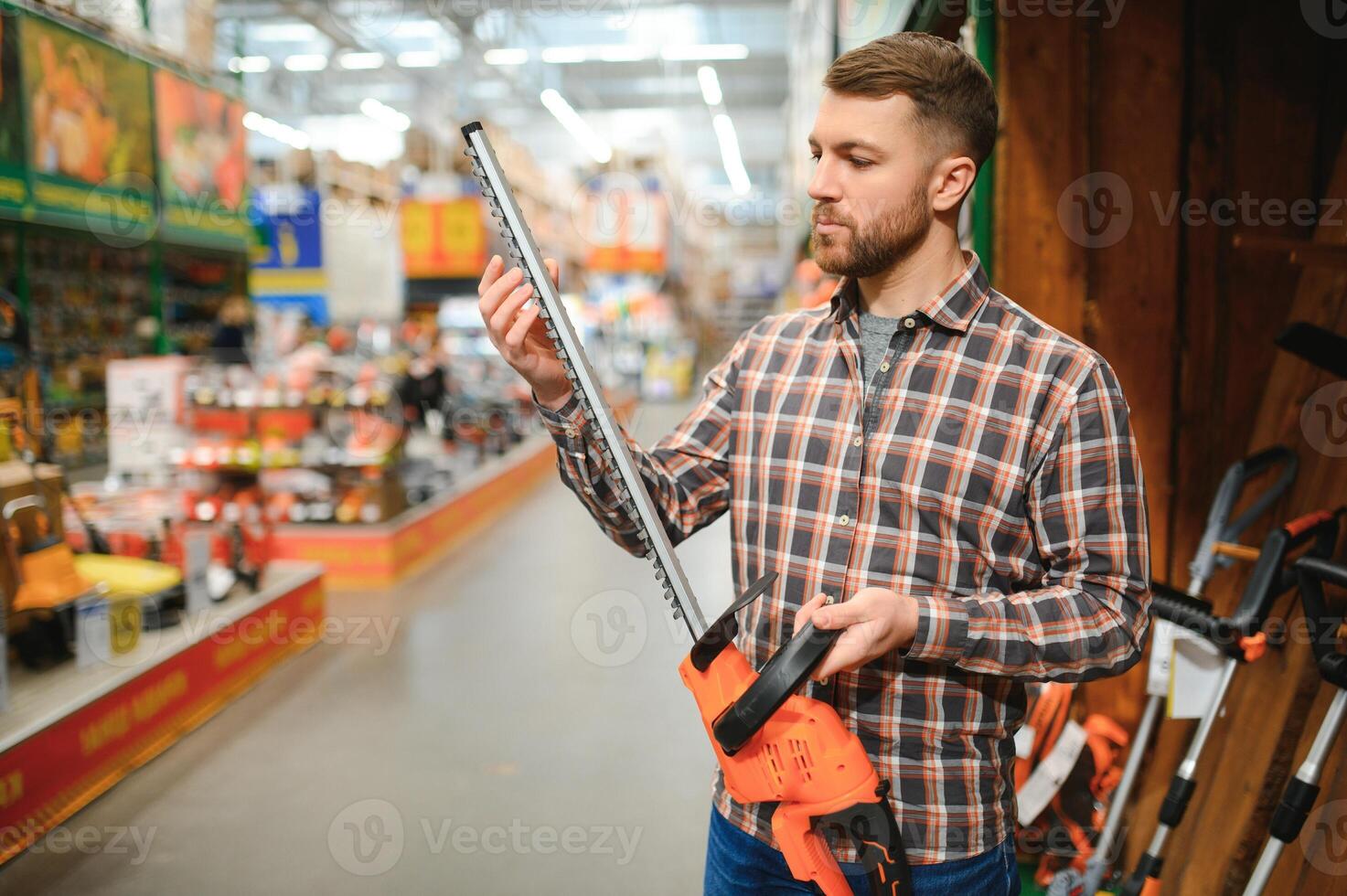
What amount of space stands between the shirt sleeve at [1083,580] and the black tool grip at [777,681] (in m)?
0.17

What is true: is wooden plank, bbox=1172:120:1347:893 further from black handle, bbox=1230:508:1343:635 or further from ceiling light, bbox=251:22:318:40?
ceiling light, bbox=251:22:318:40

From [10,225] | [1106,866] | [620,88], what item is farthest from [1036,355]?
[620,88]

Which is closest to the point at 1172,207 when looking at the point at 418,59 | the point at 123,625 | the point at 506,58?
the point at 123,625

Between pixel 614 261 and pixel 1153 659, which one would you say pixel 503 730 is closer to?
pixel 1153 659

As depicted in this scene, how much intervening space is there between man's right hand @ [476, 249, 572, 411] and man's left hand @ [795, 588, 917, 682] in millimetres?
543

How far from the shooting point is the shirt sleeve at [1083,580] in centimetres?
132

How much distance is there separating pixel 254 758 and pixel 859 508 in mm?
3434

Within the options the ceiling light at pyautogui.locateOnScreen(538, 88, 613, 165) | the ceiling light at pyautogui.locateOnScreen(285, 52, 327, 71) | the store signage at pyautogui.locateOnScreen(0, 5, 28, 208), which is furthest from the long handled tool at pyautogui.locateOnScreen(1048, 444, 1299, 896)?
the ceiling light at pyautogui.locateOnScreen(285, 52, 327, 71)

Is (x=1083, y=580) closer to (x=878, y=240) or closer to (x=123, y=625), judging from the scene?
(x=878, y=240)

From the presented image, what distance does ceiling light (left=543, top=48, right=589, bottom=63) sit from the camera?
18.9 meters

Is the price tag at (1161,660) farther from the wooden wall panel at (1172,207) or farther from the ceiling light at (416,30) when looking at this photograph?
the ceiling light at (416,30)

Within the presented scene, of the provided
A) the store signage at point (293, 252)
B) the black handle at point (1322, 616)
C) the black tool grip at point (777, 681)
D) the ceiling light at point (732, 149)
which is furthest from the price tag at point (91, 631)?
the ceiling light at point (732, 149)

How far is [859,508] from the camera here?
4.81ft

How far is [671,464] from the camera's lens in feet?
5.50
